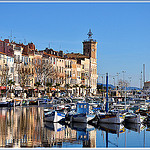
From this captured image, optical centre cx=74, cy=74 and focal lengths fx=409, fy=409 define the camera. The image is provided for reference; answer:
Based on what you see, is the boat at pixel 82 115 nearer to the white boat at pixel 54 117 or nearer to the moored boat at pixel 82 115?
the moored boat at pixel 82 115

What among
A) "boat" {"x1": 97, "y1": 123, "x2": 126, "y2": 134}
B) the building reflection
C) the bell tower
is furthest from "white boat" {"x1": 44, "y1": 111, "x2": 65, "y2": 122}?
the bell tower

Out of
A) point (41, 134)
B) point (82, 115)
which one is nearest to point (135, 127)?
point (82, 115)

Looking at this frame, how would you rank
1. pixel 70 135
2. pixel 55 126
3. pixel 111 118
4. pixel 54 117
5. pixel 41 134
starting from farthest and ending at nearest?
1. pixel 54 117
2. pixel 111 118
3. pixel 55 126
4. pixel 70 135
5. pixel 41 134

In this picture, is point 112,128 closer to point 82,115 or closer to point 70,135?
point 82,115

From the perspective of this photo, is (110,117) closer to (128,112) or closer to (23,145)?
(128,112)

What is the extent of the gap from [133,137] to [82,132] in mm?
5569

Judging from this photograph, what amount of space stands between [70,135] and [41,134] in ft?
9.64

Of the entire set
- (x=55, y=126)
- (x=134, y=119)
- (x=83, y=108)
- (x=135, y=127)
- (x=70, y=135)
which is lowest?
(x=70, y=135)

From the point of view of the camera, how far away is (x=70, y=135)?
1555 inches

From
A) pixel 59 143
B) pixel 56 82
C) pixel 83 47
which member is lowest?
pixel 59 143

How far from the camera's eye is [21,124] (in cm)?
4512

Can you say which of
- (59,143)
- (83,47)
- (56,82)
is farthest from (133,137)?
(83,47)

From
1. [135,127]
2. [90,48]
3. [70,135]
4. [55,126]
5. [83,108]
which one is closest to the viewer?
[70,135]

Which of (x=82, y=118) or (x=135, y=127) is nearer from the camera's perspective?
(x=135, y=127)
